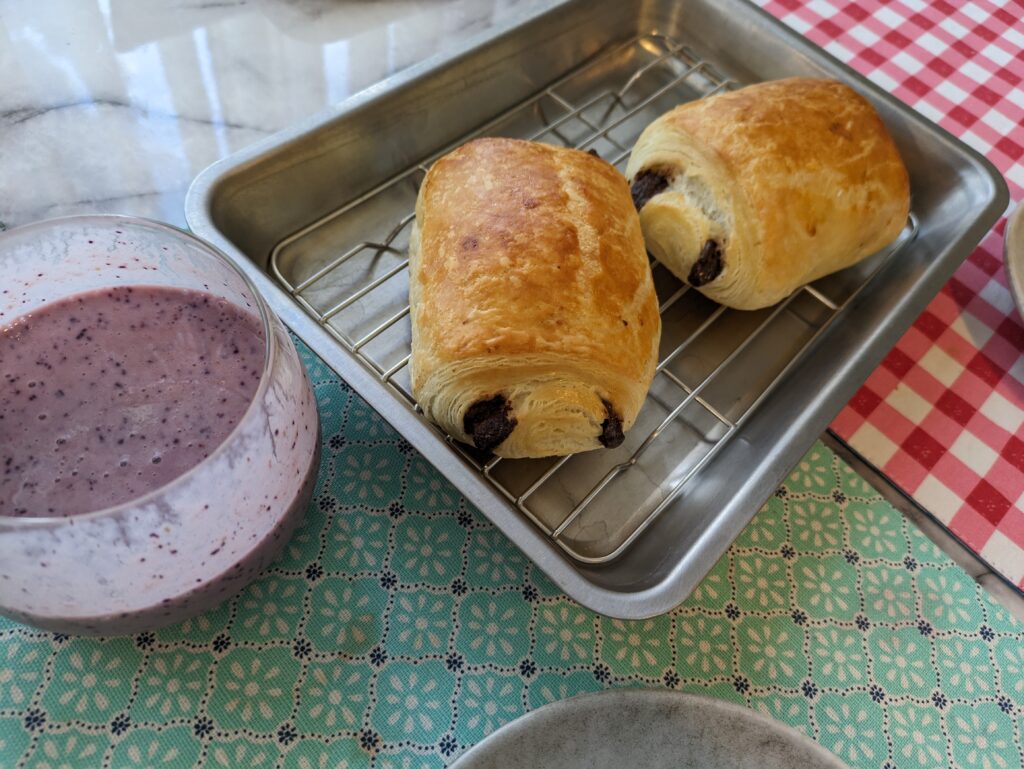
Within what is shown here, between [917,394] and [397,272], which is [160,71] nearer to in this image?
[397,272]

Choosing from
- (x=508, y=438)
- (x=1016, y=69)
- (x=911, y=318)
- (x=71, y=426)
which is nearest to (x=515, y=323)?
(x=508, y=438)

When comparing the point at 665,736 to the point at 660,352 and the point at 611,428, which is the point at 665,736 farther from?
the point at 660,352

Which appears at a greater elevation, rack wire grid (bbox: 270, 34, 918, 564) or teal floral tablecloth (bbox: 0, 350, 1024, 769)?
rack wire grid (bbox: 270, 34, 918, 564)

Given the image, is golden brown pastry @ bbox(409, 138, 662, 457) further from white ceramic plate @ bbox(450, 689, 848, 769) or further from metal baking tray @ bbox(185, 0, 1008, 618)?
white ceramic plate @ bbox(450, 689, 848, 769)

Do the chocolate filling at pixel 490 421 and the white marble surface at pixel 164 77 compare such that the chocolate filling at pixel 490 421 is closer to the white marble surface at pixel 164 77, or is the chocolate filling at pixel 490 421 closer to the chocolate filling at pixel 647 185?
the chocolate filling at pixel 647 185

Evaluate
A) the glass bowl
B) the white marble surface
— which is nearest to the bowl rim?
the glass bowl

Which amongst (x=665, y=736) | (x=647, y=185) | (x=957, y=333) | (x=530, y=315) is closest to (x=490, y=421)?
(x=530, y=315)
